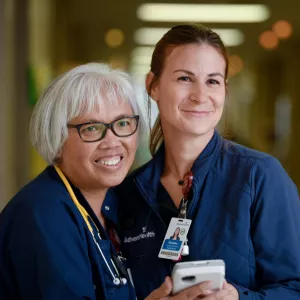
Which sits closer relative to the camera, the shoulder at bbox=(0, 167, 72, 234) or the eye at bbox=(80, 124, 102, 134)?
the shoulder at bbox=(0, 167, 72, 234)

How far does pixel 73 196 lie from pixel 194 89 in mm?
548

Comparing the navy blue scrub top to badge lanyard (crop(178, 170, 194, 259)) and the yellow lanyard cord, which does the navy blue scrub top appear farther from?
badge lanyard (crop(178, 170, 194, 259))

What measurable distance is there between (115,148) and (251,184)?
467 mm

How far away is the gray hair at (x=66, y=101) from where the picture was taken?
1.99 metres

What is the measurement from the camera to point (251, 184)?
1964 mm

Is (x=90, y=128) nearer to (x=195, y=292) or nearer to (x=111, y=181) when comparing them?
(x=111, y=181)

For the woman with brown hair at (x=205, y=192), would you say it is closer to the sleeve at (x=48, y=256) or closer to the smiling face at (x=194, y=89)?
the smiling face at (x=194, y=89)

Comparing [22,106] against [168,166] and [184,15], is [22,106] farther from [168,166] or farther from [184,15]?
[168,166]

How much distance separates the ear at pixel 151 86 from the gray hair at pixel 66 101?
184 millimetres

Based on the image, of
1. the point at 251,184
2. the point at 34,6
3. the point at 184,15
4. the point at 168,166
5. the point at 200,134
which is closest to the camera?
the point at 251,184

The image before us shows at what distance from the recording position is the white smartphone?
68.0 inches

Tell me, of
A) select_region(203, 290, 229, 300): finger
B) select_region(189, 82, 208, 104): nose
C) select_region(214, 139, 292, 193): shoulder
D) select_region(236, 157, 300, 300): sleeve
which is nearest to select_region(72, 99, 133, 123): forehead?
select_region(189, 82, 208, 104): nose

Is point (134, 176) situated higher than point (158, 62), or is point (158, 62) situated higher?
point (158, 62)

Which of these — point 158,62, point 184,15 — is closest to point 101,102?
point 158,62
